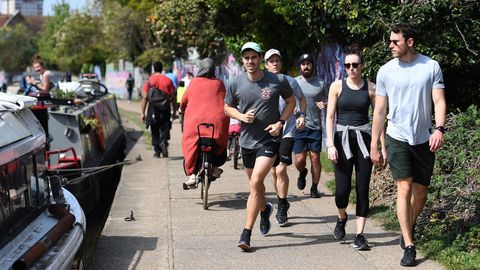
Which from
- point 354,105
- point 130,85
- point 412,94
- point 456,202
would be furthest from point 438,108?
point 130,85

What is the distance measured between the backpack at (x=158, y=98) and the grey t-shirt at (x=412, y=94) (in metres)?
8.42

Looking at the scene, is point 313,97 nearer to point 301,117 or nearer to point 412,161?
point 301,117

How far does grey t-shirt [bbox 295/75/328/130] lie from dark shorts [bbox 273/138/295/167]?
0.74 meters

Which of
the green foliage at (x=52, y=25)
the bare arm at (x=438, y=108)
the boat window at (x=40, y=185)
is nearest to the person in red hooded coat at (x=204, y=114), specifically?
the boat window at (x=40, y=185)

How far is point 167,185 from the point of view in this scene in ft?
37.9

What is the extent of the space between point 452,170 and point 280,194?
184 centimetres

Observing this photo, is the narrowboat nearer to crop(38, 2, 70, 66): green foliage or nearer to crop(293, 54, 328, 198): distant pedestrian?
crop(293, 54, 328, 198): distant pedestrian

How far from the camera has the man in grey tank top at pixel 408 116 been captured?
6340 mm

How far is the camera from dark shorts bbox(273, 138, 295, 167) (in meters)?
8.64

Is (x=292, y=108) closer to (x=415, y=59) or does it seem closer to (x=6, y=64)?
(x=415, y=59)

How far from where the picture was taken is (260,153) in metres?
7.27

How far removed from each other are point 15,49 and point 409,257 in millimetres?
102061

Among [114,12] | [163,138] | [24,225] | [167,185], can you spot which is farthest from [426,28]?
[114,12]

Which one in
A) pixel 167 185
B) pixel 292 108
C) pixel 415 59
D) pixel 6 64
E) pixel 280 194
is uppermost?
pixel 415 59
